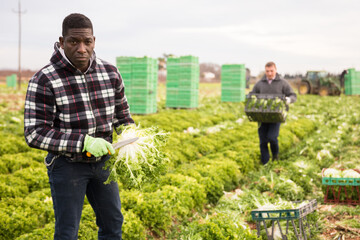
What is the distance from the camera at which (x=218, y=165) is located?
24.3 feet

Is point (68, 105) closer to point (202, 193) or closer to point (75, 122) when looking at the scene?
point (75, 122)

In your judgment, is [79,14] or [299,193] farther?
[299,193]

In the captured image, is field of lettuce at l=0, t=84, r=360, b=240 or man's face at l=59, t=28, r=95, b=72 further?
field of lettuce at l=0, t=84, r=360, b=240

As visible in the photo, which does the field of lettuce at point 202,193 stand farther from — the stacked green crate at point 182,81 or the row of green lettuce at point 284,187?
the stacked green crate at point 182,81

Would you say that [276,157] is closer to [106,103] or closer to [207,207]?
[207,207]

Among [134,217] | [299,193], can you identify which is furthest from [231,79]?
[134,217]

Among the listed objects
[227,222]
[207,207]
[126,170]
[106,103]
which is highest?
[106,103]

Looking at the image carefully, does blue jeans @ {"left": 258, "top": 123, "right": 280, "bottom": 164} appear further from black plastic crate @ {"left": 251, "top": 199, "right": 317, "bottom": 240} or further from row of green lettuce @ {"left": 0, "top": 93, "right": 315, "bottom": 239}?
black plastic crate @ {"left": 251, "top": 199, "right": 317, "bottom": 240}

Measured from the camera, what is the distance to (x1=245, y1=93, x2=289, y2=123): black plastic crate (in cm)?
700

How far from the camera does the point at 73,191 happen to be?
292cm

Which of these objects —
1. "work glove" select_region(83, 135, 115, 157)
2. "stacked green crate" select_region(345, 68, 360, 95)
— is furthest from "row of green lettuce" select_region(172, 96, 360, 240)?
"stacked green crate" select_region(345, 68, 360, 95)

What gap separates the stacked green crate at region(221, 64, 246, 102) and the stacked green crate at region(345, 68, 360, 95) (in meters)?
18.5

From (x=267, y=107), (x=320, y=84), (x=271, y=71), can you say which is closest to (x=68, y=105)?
(x=267, y=107)

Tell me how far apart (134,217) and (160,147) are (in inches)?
71.6
